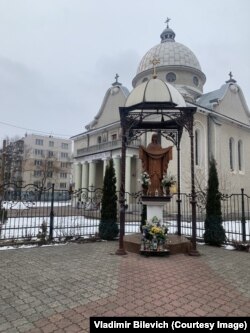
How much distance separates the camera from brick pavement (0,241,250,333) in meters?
3.25

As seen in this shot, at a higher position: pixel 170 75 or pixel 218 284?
pixel 170 75

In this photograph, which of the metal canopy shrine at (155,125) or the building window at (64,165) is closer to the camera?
the metal canopy shrine at (155,125)

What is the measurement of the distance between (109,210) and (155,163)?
2.44 metres

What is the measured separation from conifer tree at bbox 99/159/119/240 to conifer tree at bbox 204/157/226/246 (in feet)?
10.2

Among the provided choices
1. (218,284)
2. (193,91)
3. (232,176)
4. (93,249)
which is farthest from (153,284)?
(193,91)

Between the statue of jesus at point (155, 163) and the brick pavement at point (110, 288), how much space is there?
252cm

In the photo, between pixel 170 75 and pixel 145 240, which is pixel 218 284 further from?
pixel 170 75

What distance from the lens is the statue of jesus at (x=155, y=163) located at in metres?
8.47

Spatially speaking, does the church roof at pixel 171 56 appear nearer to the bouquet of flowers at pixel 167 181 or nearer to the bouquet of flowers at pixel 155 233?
the bouquet of flowers at pixel 167 181

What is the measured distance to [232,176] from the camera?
25.7m

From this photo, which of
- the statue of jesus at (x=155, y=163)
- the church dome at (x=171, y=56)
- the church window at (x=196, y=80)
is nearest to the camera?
the statue of jesus at (x=155, y=163)

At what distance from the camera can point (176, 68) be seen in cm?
2780

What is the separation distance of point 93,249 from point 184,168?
16173mm

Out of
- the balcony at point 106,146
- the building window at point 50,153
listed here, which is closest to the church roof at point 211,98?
the balcony at point 106,146
